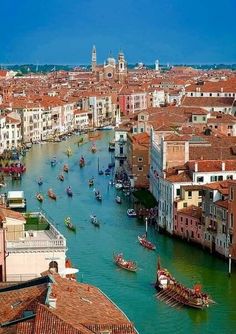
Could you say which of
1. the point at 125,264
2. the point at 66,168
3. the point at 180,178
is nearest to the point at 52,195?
the point at 66,168

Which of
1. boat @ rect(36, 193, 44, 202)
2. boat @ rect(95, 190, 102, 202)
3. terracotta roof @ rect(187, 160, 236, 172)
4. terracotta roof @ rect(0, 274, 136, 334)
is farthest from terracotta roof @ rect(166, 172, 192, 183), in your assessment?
terracotta roof @ rect(0, 274, 136, 334)

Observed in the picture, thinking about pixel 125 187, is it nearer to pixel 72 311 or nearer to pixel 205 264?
pixel 205 264

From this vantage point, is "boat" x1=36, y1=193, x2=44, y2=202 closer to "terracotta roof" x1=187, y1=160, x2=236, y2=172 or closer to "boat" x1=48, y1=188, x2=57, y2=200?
"boat" x1=48, y1=188, x2=57, y2=200

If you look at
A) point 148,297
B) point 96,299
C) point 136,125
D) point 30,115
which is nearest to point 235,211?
point 148,297

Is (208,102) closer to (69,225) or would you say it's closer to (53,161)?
(53,161)

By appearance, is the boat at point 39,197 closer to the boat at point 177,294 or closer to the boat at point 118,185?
the boat at point 118,185

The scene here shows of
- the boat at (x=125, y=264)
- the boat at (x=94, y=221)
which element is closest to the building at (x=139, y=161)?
the boat at (x=94, y=221)
